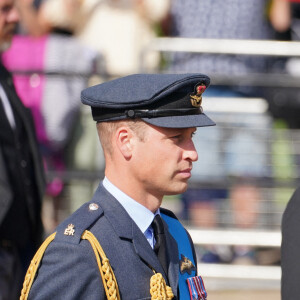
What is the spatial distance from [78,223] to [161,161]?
33 centimetres

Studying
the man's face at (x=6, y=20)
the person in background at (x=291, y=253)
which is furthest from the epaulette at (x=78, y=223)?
the man's face at (x=6, y=20)

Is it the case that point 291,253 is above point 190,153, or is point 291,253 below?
below

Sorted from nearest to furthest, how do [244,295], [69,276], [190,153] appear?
[69,276] < [190,153] < [244,295]

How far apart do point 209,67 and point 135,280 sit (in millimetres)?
4431

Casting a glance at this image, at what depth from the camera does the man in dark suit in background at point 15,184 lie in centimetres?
486

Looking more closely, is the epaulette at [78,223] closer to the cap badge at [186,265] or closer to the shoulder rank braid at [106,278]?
the shoulder rank braid at [106,278]

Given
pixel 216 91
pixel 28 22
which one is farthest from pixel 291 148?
pixel 28 22

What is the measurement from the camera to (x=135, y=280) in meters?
2.96

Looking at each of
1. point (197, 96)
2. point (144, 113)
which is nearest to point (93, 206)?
point (144, 113)

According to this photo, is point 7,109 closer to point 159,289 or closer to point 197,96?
point 197,96

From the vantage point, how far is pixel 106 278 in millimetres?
2873

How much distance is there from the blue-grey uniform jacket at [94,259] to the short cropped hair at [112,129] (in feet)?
0.51

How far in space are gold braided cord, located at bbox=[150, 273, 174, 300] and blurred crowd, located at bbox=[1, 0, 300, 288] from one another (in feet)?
13.1

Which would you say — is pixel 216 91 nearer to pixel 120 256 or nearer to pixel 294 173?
pixel 294 173
